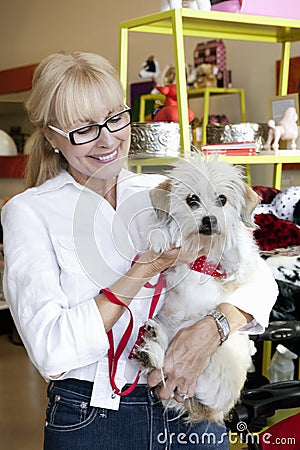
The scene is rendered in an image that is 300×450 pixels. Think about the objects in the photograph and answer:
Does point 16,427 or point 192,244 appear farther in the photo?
point 16,427

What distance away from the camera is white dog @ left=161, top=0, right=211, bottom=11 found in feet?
7.31

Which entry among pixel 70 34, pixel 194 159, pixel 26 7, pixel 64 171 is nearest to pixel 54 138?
pixel 64 171

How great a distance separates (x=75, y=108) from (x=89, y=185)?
0.15m

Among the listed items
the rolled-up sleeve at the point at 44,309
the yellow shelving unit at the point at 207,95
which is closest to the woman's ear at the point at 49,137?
the rolled-up sleeve at the point at 44,309

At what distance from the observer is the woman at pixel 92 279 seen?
48.1 inches

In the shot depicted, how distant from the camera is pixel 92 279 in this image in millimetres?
1255

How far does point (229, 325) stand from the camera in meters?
1.31

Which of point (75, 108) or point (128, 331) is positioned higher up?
point (75, 108)

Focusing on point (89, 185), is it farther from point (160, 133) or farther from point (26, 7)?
point (26, 7)

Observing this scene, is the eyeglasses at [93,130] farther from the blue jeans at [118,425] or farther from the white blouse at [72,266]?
the blue jeans at [118,425]

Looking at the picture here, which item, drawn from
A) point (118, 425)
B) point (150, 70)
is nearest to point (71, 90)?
point (118, 425)

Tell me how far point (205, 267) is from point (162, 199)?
0.16m

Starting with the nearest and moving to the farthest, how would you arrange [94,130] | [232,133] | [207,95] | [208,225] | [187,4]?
[208,225] < [94,130] < [187,4] < [232,133] < [207,95]

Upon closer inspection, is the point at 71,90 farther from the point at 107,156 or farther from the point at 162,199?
the point at 162,199
